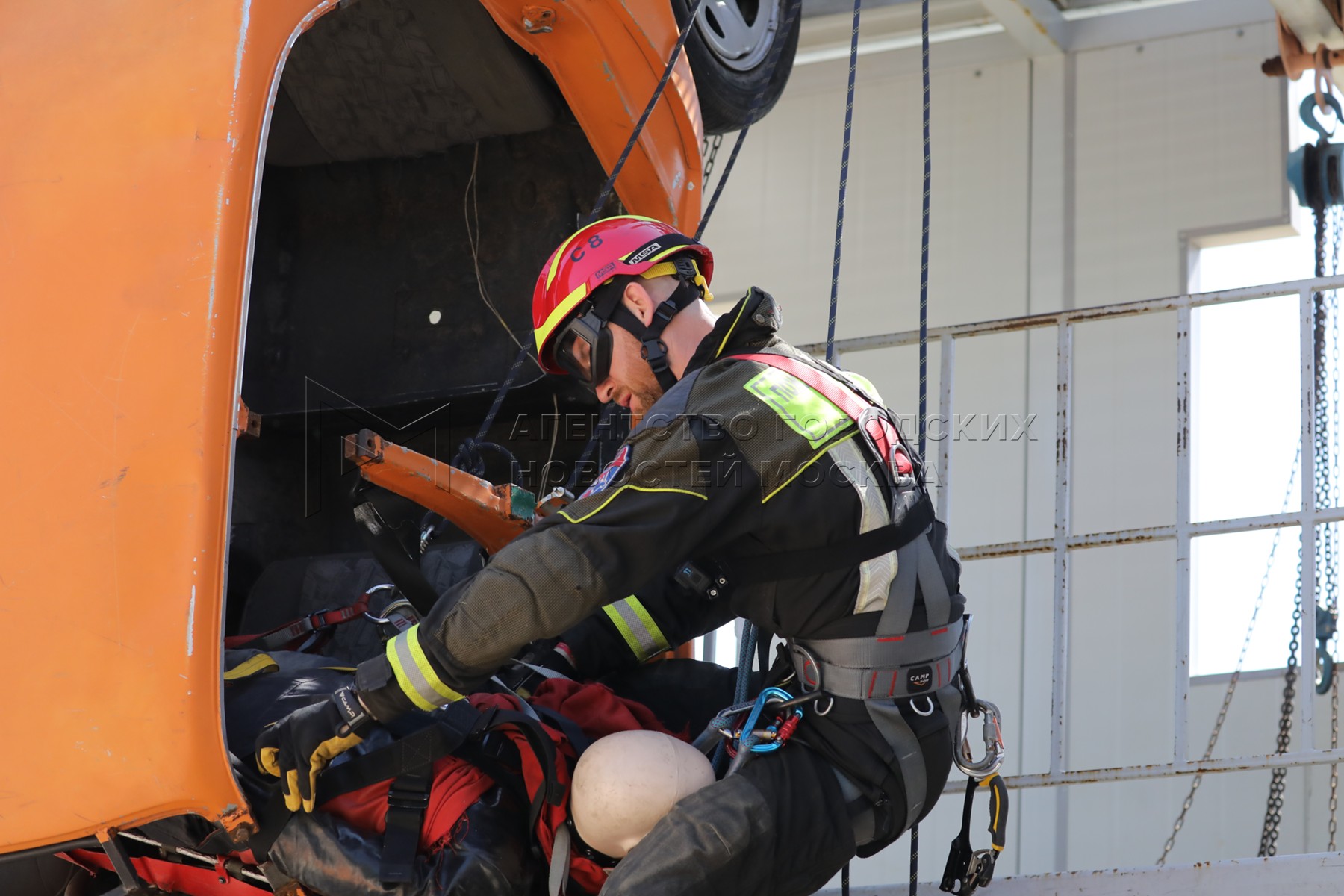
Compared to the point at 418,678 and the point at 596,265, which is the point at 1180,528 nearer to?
the point at 596,265

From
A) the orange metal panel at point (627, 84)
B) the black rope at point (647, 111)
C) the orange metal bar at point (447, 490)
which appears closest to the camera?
the orange metal bar at point (447, 490)

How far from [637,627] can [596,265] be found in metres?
0.82

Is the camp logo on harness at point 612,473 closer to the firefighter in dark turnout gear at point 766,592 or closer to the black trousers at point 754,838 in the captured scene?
the firefighter in dark turnout gear at point 766,592

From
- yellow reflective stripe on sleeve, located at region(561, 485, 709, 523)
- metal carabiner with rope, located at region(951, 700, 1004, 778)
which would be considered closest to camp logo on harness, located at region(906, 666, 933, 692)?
metal carabiner with rope, located at region(951, 700, 1004, 778)

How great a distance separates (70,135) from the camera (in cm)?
256

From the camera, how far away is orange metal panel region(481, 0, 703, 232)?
341 centimetres

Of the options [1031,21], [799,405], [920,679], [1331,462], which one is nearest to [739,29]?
[799,405]

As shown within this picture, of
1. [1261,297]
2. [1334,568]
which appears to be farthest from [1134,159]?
[1261,297]

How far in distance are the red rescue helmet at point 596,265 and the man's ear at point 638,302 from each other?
27 mm

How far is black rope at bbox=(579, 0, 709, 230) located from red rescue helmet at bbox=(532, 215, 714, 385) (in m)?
0.33

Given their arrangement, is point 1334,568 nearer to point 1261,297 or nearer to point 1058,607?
point 1261,297

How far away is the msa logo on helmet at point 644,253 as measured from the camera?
2.82 m

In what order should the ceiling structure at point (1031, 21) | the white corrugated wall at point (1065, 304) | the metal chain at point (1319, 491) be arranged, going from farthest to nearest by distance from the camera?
the ceiling structure at point (1031, 21), the white corrugated wall at point (1065, 304), the metal chain at point (1319, 491)

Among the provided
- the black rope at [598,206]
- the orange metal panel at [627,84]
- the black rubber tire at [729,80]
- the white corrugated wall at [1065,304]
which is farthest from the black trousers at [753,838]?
the white corrugated wall at [1065,304]
